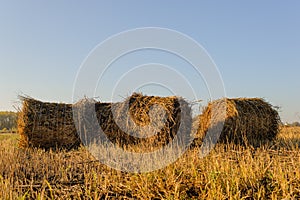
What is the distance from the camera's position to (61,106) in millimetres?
8266

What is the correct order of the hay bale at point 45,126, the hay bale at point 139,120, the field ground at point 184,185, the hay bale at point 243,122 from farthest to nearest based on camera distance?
the hay bale at point 45,126 → the hay bale at point 139,120 → the hay bale at point 243,122 → the field ground at point 184,185

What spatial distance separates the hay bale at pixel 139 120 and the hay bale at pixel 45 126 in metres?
0.31

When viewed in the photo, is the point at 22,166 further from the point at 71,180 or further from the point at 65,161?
the point at 71,180

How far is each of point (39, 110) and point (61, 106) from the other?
1.81ft

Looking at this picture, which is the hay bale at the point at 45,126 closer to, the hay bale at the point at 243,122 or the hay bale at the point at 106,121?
the hay bale at the point at 106,121

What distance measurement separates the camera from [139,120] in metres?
7.61

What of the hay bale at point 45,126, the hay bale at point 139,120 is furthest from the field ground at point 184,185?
the hay bale at point 45,126

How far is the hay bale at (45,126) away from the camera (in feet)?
25.9

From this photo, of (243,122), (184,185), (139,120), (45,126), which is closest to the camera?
(184,185)

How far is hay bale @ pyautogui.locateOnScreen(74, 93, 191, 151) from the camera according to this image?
7305 mm

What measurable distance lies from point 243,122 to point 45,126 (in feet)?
15.8

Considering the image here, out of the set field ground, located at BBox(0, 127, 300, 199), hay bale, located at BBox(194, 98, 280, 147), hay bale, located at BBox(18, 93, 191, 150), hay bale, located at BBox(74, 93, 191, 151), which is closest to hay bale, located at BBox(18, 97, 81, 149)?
hay bale, located at BBox(18, 93, 191, 150)

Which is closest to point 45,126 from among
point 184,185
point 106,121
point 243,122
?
point 106,121

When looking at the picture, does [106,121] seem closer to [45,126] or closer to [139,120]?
[139,120]
